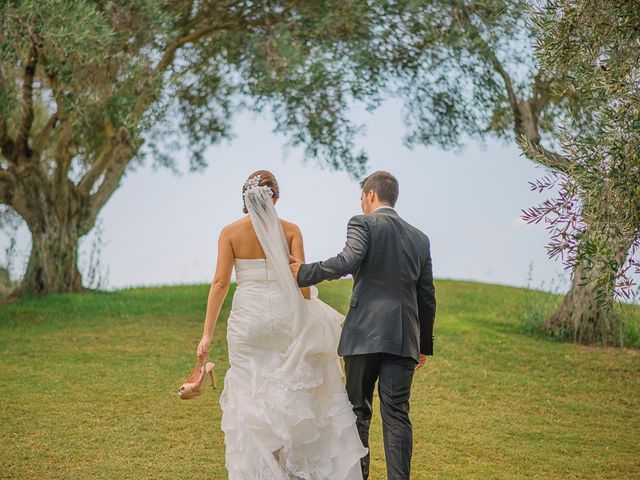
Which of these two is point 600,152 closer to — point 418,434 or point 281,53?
point 418,434

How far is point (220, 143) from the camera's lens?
20.9 metres

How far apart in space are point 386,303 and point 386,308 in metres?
Result: 0.04

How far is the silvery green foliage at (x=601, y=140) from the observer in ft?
23.4

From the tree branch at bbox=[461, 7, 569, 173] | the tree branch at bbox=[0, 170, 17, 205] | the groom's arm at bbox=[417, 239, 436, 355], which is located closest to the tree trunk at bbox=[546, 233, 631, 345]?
the tree branch at bbox=[461, 7, 569, 173]

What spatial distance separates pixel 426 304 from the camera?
22.1ft

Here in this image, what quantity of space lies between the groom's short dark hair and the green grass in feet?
9.94

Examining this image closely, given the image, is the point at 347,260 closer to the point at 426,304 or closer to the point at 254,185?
the point at 426,304

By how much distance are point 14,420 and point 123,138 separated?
1010 centimetres

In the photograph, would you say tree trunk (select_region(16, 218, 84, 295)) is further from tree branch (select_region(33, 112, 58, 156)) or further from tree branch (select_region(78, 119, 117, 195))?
tree branch (select_region(33, 112, 58, 156))

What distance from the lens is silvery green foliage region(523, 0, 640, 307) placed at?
7.12 metres

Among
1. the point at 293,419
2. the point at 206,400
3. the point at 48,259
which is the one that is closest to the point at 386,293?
the point at 293,419

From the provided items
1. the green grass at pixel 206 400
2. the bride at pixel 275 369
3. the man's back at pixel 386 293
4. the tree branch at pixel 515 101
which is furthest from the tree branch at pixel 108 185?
the man's back at pixel 386 293

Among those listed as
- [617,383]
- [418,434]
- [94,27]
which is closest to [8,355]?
[94,27]

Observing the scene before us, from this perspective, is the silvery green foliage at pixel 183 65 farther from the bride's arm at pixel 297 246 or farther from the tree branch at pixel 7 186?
the bride's arm at pixel 297 246
